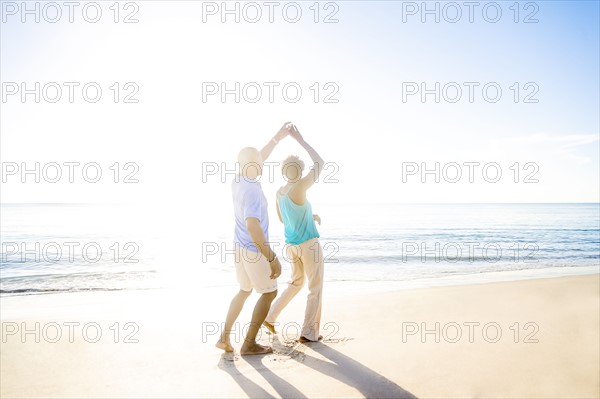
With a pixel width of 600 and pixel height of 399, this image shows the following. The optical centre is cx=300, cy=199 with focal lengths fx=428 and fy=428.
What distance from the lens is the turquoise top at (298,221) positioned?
469 centimetres

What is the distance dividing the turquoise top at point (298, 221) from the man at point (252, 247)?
582 millimetres

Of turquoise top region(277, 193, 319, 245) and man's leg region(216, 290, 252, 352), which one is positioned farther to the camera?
turquoise top region(277, 193, 319, 245)

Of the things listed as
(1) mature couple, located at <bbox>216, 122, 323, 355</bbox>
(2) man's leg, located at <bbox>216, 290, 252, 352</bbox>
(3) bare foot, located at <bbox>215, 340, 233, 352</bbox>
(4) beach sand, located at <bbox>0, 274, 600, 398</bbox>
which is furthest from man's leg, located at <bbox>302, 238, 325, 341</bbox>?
(3) bare foot, located at <bbox>215, 340, 233, 352</bbox>

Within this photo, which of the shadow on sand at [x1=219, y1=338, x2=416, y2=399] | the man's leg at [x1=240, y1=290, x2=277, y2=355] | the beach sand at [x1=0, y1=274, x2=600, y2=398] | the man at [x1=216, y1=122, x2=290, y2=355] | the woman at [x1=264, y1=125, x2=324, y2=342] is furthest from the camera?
the woman at [x1=264, y1=125, x2=324, y2=342]

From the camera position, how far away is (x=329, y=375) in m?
3.83

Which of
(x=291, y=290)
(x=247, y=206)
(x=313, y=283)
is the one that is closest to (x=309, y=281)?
(x=313, y=283)

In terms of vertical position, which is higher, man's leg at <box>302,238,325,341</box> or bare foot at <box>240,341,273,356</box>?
man's leg at <box>302,238,325,341</box>

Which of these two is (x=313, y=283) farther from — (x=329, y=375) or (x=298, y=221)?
(x=329, y=375)

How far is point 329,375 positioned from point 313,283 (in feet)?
3.84

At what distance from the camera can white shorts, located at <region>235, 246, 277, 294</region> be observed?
4.10 metres

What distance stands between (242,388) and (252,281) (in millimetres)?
990

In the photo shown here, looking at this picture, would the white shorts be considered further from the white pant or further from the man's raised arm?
the man's raised arm

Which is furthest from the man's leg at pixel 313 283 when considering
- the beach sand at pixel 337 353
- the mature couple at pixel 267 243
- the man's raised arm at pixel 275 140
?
the man's raised arm at pixel 275 140

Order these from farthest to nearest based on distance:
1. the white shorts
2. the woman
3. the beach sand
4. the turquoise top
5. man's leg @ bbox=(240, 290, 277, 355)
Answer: the turquoise top → the woman → man's leg @ bbox=(240, 290, 277, 355) → the white shorts → the beach sand
